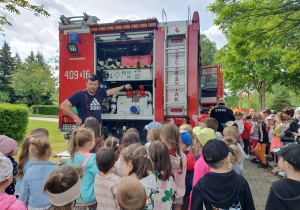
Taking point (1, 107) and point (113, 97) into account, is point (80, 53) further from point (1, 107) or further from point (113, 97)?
point (1, 107)

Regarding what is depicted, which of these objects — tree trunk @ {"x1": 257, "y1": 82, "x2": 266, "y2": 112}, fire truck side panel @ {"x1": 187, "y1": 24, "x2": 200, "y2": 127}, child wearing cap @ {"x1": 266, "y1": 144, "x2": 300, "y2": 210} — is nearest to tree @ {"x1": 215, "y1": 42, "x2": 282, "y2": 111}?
tree trunk @ {"x1": 257, "y1": 82, "x2": 266, "y2": 112}

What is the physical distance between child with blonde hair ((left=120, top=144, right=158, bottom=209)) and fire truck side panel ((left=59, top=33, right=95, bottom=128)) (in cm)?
357

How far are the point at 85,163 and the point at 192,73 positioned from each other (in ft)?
10.3

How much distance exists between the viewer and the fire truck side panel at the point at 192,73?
179 inches

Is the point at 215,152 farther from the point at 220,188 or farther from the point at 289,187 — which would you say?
the point at 289,187

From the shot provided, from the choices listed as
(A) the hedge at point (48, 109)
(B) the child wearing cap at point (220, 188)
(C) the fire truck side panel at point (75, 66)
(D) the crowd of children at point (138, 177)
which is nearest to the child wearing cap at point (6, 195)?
(D) the crowd of children at point (138, 177)

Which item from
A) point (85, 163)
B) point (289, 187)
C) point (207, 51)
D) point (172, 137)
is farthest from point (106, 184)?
point (207, 51)

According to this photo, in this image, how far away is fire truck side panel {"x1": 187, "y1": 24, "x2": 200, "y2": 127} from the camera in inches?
179

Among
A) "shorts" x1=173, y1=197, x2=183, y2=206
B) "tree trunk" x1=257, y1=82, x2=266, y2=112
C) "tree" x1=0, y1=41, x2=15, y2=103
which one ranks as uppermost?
"tree" x1=0, y1=41, x2=15, y2=103

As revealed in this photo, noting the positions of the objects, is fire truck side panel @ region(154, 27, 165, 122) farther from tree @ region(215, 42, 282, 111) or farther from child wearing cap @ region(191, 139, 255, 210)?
tree @ region(215, 42, 282, 111)

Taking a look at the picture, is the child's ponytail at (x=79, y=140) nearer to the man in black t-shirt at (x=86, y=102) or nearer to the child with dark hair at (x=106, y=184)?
the child with dark hair at (x=106, y=184)

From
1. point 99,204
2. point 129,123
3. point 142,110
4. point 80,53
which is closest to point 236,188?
point 99,204

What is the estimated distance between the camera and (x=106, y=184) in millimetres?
2037

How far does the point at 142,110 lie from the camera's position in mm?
5176
